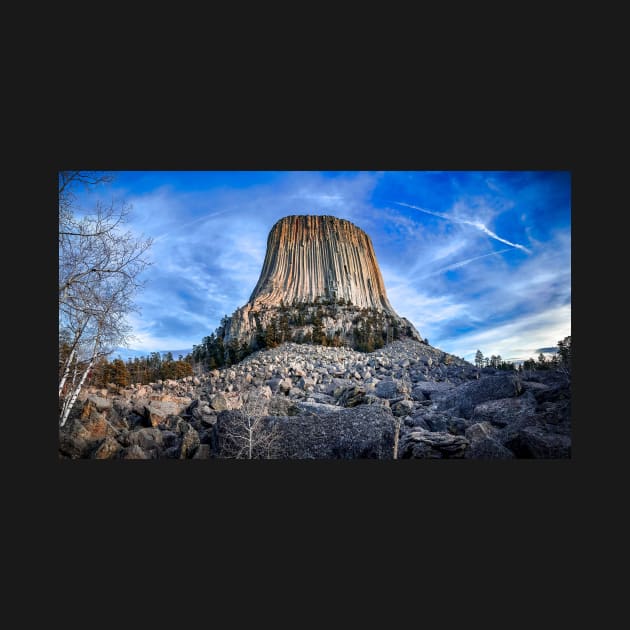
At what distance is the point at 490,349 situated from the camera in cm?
524

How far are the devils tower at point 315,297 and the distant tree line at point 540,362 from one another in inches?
54.8

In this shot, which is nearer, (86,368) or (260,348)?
(86,368)

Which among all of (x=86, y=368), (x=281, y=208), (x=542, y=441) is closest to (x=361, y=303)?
(x=281, y=208)

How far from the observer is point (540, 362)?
4957 millimetres

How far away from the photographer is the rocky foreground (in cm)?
424

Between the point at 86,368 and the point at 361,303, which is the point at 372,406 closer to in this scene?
the point at 86,368

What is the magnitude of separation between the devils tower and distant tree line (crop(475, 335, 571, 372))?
1392 mm

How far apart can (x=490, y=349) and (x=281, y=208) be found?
4108 mm

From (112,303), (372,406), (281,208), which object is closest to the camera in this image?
(372,406)

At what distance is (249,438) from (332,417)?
1.09 m

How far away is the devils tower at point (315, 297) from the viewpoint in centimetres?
→ 726

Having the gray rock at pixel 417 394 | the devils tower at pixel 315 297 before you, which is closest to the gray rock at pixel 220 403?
the devils tower at pixel 315 297

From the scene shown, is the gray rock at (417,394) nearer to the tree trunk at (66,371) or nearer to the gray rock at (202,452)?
the gray rock at (202,452)

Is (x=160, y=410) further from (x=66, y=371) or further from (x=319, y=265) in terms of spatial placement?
(x=319, y=265)
